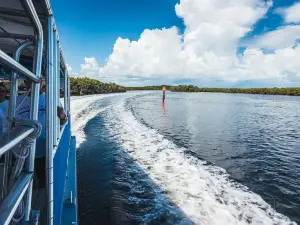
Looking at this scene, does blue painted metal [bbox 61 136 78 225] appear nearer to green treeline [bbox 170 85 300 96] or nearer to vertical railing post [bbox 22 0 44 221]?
vertical railing post [bbox 22 0 44 221]

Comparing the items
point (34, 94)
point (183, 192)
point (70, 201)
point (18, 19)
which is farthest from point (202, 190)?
point (18, 19)

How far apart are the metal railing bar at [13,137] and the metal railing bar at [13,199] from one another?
369 mm

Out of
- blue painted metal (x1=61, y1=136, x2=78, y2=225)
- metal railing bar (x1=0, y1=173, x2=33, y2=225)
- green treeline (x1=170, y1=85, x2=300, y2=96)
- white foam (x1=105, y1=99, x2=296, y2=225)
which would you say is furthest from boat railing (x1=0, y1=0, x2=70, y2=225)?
green treeline (x1=170, y1=85, x2=300, y2=96)

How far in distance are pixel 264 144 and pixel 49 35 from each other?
32.8 feet

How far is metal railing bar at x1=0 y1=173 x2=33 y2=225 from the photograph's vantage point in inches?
44.0

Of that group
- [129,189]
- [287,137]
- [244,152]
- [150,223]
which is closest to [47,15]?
[150,223]

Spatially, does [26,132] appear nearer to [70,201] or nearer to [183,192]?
[70,201]

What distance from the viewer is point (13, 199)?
1.28 meters

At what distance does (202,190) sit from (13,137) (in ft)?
15.9

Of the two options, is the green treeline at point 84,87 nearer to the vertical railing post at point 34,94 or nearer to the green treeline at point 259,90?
the vertical railing post at point 34,94

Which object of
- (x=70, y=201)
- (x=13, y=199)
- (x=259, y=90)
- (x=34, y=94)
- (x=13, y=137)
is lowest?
(x=70, y=201)

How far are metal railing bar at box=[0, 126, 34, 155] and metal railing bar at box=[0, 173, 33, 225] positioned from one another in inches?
14.5

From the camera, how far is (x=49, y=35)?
2145 millimetres

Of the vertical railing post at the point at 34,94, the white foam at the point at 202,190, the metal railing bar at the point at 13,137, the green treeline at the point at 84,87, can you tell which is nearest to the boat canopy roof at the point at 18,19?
the vertical railing post at the point at 34,94
